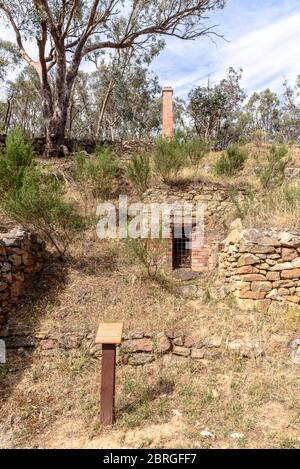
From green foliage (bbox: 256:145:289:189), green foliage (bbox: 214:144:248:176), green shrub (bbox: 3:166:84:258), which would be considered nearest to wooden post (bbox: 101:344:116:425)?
green shrub (bbox: 3:166:84:258)

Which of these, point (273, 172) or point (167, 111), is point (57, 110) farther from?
point (273, 172)

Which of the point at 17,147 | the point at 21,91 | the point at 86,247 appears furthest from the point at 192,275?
the point at 21,91

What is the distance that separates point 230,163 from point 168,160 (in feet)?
6.78

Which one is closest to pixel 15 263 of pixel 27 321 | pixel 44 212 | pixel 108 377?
pixel 27 321

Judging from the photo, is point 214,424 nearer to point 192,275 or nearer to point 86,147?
point 192,275

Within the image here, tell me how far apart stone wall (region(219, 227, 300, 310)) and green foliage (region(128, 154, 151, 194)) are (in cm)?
388

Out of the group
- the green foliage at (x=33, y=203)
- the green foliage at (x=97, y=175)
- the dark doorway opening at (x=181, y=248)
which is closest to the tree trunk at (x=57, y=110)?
the green foliage at (x=97, y=175)

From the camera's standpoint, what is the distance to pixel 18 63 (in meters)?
17.5

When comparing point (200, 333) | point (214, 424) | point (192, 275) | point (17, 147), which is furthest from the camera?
point (17, 147)

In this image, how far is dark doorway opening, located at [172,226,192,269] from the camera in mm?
7879

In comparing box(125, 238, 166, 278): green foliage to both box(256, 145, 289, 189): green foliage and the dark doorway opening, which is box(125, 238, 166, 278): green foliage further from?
box(256, 145, 289, 189): green foliage

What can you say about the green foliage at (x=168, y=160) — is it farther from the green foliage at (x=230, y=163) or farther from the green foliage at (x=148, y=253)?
the green foliage at (x=148, y=253)

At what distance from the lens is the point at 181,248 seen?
796 centimetres

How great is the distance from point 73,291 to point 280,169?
6719mm
